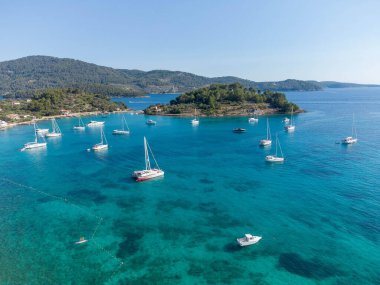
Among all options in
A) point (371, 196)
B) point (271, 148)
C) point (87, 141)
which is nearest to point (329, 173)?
point (371, 196)

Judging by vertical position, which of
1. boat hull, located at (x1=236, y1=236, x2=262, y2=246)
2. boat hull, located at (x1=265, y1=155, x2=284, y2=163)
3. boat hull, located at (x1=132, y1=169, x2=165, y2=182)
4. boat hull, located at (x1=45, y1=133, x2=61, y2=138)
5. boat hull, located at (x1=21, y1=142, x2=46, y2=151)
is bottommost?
boat hull, located at (x1=236, y1=236, x2=262, y2=246)

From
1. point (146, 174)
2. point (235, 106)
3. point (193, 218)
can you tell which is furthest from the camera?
point (235, 106)

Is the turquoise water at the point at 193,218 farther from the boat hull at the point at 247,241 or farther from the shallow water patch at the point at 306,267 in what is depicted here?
the boat hull at the point at 247,241

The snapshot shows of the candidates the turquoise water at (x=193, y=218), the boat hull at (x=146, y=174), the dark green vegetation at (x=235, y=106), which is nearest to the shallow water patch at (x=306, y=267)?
the turquoise water at (x=193, y=218)

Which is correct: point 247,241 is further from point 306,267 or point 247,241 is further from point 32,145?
point 32,145

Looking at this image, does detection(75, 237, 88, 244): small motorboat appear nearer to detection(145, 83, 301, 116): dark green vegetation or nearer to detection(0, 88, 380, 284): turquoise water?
detection(0, 88, 380, 284): turquoise water

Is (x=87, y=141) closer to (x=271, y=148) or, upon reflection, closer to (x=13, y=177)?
(x=13, y=177)

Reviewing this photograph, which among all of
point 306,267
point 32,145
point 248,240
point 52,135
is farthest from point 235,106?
point 306,267

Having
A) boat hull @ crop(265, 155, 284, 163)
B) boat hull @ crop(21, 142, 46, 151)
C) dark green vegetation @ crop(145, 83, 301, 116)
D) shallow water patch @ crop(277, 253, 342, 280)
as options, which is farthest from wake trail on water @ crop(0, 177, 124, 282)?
dark green vegetation @ crop(145, 83, 301, 116)
